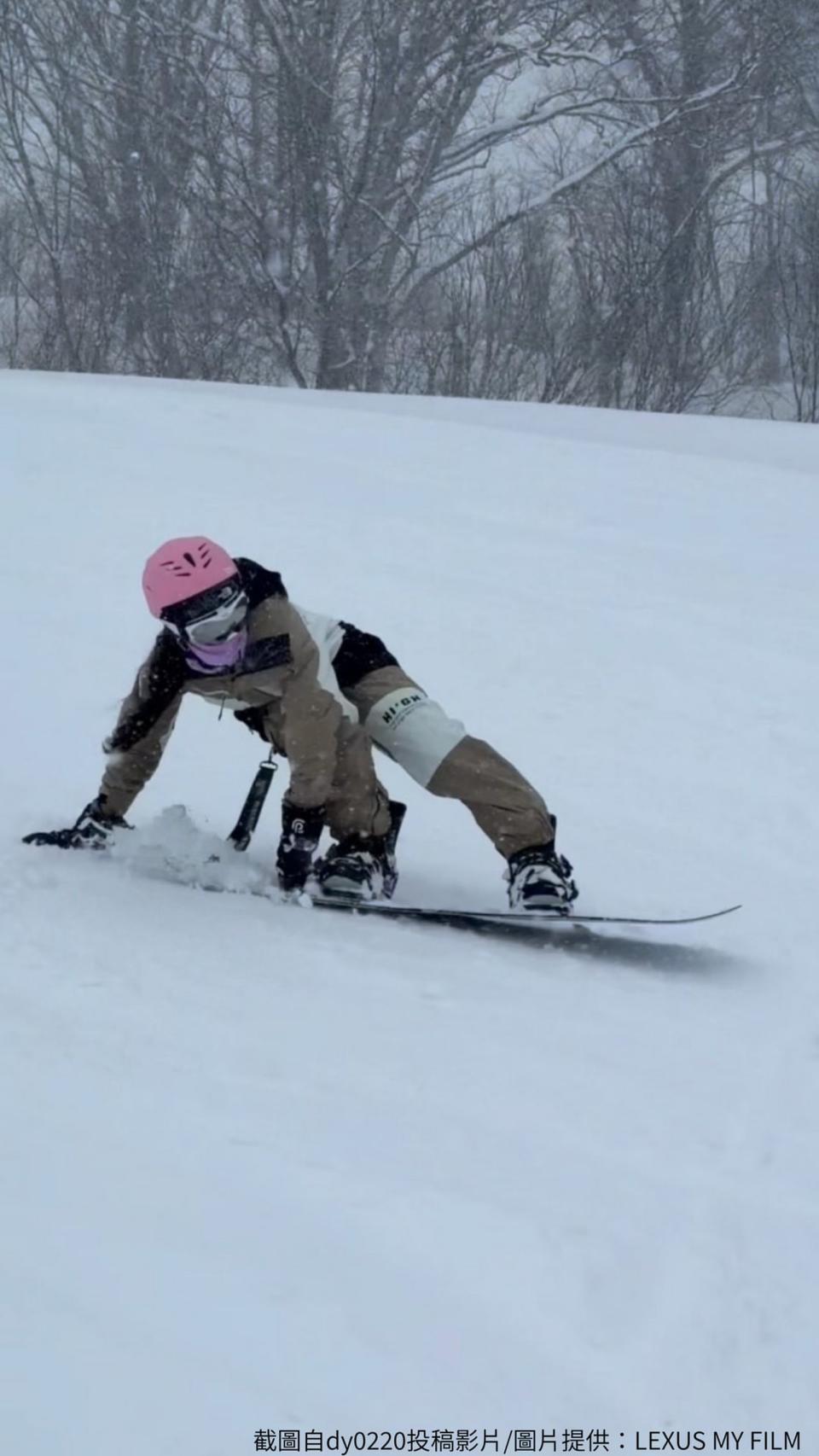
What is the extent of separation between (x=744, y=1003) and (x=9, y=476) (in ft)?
21.7

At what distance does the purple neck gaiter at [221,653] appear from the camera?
411cm

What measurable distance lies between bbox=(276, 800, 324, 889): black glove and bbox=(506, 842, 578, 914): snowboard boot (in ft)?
1.90

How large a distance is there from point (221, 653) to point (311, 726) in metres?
0.32

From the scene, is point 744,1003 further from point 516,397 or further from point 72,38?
point 72,38

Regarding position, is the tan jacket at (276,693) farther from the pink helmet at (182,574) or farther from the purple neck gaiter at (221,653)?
the pink helmet at (182,574)

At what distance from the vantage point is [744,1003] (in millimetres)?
3715

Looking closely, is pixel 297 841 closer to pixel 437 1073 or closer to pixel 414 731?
pixel 414 731

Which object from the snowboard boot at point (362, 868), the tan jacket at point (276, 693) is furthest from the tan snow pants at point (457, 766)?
the snowboard boot at point (362, 868)

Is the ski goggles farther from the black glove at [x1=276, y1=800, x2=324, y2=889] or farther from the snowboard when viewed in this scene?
the snowboard

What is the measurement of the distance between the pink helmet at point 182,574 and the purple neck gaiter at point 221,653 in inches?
6.1

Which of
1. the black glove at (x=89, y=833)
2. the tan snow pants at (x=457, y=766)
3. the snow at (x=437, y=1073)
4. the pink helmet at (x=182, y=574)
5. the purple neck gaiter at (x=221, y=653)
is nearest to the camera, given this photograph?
the snow at (x=437, y=1073)

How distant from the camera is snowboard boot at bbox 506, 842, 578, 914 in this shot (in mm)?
4211

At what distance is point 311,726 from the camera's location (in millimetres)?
4152

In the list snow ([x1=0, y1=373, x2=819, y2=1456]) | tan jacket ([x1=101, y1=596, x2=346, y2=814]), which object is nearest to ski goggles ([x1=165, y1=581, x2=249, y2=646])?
tan jacket ([x1=101, y1=596, x2=346, y2=814])
